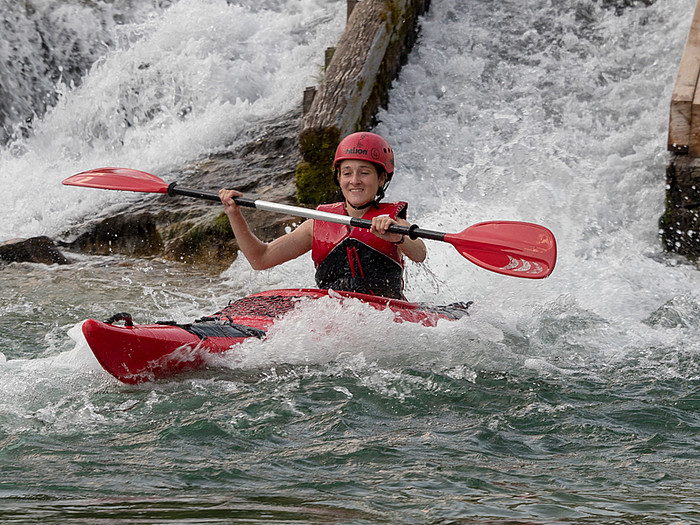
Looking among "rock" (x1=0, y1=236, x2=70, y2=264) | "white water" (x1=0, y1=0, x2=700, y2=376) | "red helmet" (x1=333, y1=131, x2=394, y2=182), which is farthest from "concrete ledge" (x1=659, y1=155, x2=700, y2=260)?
"rock" (x1=0, y1=236, x2=70, y2=264)

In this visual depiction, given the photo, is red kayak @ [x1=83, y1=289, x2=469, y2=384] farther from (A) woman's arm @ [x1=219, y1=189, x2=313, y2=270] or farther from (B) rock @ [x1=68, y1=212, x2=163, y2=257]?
(B) rock @ [x1=68, y1=212, x2=163, y2=257]

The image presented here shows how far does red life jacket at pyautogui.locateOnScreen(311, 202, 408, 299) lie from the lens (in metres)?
4.43

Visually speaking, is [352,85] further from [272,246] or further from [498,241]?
[498,241]

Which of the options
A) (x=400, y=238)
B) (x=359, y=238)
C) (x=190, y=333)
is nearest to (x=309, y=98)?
(x=359, y=238)

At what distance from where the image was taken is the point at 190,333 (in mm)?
3828

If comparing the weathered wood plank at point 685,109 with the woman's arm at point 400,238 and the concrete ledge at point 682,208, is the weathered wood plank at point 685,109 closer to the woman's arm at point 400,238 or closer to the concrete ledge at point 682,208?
the concrete ledge at point 682,208

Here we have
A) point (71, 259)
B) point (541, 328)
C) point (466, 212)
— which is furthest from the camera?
point (71, 259)

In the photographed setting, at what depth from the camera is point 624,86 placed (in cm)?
812

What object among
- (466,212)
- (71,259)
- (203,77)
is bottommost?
(71,259)

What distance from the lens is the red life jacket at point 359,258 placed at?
4434mm

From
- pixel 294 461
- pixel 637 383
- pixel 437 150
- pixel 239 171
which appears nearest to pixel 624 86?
pixel 437 150

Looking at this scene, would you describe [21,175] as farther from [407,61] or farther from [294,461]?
[294,461]

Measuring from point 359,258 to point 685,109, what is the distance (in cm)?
333

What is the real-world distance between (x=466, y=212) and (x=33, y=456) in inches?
192
